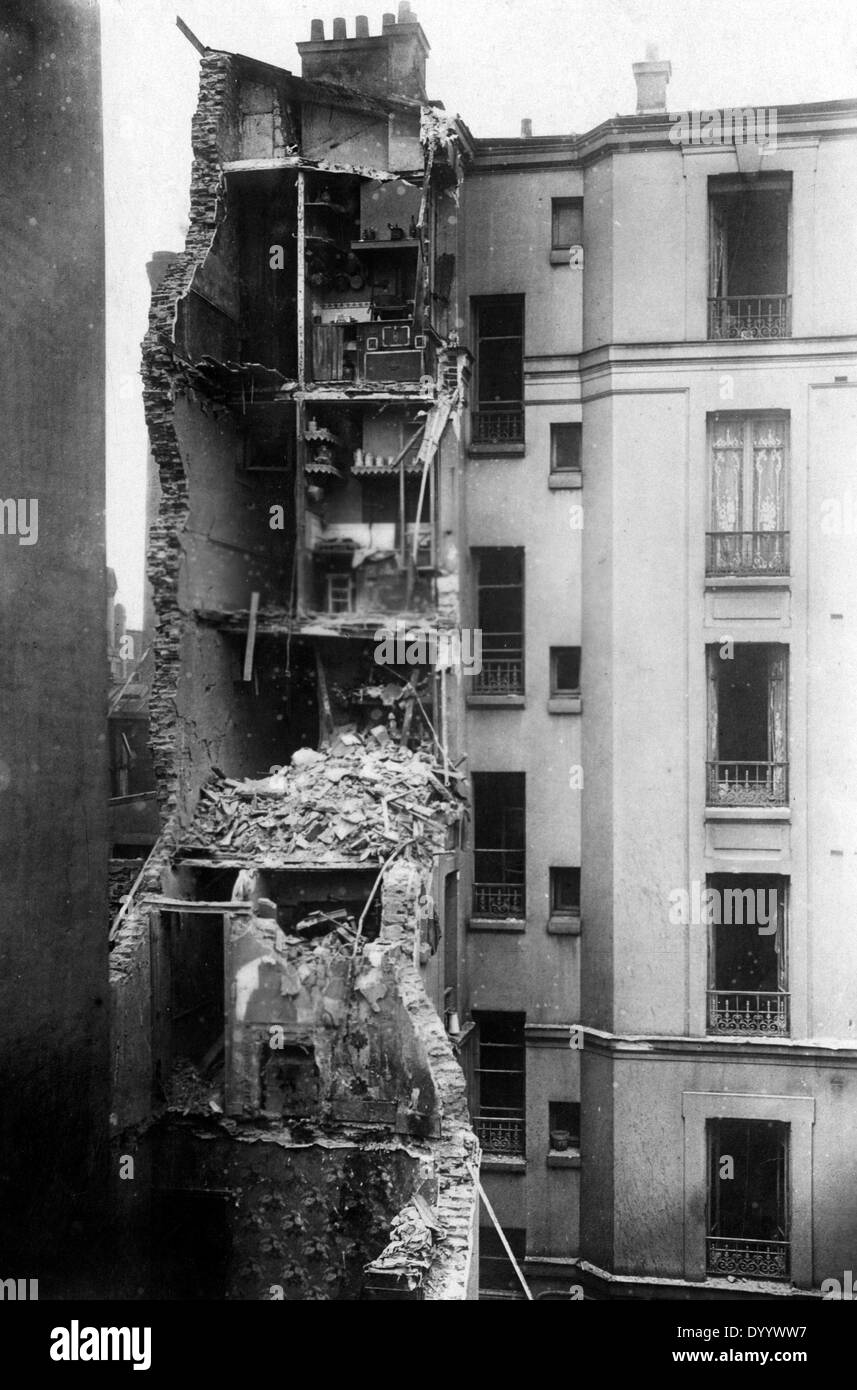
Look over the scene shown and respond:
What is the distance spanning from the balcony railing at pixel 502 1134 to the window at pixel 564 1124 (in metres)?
0.47

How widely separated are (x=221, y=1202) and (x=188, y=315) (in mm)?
12443

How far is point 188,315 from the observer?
17.2m

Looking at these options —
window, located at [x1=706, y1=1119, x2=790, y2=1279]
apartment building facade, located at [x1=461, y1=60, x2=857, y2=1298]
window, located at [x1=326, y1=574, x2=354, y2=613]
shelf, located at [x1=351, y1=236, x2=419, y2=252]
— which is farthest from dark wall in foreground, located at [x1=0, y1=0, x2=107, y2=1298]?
window, located at [x1=706, y1=1119, x2=790, y2=1279]

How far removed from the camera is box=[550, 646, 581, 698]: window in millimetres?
19109

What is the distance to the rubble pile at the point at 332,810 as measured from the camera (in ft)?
51.7

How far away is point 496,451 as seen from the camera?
19.1 meters

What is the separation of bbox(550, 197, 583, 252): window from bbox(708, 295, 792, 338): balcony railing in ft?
8.13

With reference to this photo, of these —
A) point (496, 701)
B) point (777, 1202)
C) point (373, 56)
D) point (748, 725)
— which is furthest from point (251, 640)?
point (777, 1202)

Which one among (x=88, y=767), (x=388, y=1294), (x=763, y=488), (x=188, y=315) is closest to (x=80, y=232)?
(x=188, y=315)

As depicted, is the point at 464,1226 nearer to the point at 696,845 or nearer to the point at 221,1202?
the point at 221,1202

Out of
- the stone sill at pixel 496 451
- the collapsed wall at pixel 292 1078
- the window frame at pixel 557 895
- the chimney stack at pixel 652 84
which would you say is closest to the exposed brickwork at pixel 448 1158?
the collapsed wall at pixel 292 1078

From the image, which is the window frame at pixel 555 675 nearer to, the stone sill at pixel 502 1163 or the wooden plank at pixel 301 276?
Result: the wooden plank at pixel 301 276

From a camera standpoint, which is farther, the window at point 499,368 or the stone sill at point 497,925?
the window at point 499,368

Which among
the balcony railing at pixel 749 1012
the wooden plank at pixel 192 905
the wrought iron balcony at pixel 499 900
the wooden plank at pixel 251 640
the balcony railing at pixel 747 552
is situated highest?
the balcony railing at pixel 747 552
